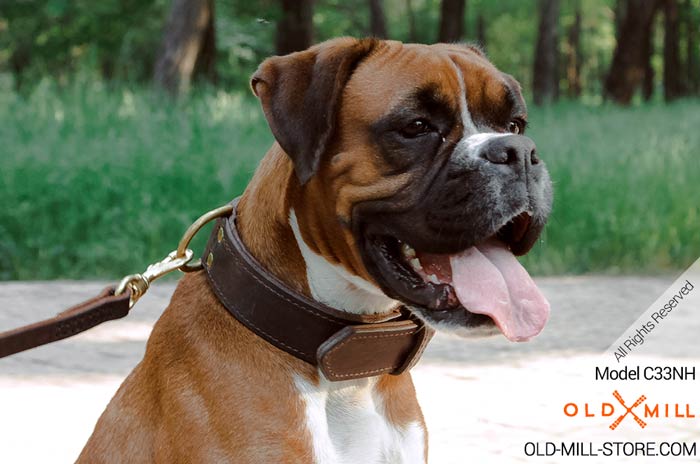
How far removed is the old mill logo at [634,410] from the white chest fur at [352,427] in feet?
9.06

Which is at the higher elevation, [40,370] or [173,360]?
[173,360]

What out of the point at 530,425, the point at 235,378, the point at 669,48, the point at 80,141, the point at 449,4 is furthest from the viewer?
the point at 669,48

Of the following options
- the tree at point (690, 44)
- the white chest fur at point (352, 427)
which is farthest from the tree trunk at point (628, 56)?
the white chest fur at point (352, 427)

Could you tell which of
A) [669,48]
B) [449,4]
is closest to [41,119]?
[449,4]

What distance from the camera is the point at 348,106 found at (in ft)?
8.96

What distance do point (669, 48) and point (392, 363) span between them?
2775 cm

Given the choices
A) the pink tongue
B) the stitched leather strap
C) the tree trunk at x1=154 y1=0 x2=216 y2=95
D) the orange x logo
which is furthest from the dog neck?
the tree trunk at x1=154 y1=0 x2=216 y2=95

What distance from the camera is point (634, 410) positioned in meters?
5.36

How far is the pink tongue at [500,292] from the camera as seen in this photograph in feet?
8.80

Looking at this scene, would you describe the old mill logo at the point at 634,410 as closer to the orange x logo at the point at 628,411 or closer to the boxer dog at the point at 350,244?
the orange x logo at the point at 628,411

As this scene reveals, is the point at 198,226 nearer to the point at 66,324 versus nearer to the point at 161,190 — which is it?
the point at 66,324

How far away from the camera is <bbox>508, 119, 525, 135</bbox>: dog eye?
301 centimetres

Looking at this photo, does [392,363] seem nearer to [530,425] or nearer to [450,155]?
[450,155]

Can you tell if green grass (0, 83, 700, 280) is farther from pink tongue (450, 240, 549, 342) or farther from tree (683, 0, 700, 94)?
tree (683, 0, 700, 94)
